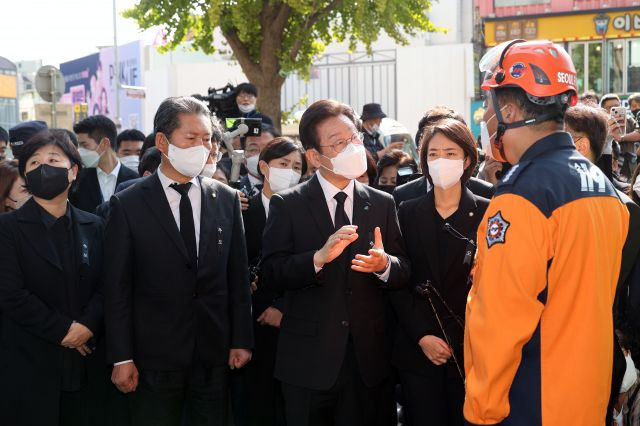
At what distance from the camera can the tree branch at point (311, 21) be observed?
14516 mm

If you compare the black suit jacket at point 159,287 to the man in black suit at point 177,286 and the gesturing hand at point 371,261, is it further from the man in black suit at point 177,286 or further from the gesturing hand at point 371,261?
the gesturing hand at point 371,261

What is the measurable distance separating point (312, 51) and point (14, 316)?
11950 mm

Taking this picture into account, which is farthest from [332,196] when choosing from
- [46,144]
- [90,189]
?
[90,189]

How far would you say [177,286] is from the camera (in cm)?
420

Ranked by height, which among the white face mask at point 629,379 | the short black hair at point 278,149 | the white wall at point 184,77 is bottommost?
the white face mask at point 629,379

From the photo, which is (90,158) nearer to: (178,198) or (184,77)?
(178,198)

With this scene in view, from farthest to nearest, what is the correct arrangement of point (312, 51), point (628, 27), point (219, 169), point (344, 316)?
point (628, 27), point (312, 51), point (219, 169), point (344, 316)

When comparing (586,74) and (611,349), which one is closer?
(611,349)

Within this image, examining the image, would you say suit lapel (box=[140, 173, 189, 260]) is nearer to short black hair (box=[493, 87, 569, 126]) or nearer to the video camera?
short black hair (box=[493, 87, 569, 126])

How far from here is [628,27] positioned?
2283cm

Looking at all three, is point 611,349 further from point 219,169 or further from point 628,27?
point 628,27

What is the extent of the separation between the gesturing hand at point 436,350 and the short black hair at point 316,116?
1.22m

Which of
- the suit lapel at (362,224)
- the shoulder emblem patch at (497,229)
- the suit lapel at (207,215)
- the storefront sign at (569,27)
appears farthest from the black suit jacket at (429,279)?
the storefront sign at (569,27)

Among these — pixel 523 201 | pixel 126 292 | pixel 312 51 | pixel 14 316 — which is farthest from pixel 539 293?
pixel 312 51
